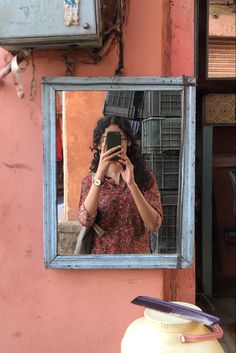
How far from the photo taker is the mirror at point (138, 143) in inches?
96.0

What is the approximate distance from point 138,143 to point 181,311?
91 centimetres

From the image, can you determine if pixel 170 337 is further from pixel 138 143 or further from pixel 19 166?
pixel 19 166

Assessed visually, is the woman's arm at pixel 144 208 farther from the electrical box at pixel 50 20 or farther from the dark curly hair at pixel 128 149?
the electrical box at pixel 50 20

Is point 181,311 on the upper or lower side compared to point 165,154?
lower

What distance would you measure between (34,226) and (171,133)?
85 cm

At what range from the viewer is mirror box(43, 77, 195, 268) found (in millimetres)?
2439

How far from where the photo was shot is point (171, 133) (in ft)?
8.23

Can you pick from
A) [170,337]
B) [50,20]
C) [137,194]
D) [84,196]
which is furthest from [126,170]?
[170,337]

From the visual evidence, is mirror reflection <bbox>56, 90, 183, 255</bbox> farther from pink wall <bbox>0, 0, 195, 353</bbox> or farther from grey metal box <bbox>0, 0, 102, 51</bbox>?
grey metal box <bbox>0, 0, 102, 51</bbox>

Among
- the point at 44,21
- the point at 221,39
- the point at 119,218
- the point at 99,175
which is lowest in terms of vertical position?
the point at 119,218

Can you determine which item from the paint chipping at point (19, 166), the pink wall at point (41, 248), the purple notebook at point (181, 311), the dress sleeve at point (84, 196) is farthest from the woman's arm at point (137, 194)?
the purple notebook at point (181, 311)

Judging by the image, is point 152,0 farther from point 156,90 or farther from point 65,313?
point 65,313

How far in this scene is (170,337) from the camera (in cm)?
181

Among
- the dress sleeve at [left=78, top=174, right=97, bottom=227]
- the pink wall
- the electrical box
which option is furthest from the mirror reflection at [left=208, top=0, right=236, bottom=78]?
the electrical box
